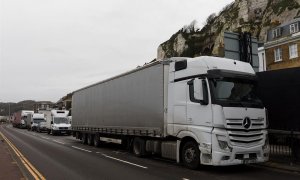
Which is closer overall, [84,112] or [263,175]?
[263,175]

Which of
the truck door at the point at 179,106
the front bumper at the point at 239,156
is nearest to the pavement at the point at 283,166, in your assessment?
the front bumper at the point at 239,156

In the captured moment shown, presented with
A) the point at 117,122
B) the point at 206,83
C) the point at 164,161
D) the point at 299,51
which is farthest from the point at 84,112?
the point at 299,51

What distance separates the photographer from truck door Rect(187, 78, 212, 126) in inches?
473

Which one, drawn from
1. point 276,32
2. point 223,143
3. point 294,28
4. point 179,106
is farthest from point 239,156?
point 276,32

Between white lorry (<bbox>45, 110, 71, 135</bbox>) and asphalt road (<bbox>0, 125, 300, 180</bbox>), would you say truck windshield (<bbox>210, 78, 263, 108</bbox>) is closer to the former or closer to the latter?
asphalt road (<bbox>0, 125, 300, 180</bbox>)

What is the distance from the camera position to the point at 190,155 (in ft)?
41.5

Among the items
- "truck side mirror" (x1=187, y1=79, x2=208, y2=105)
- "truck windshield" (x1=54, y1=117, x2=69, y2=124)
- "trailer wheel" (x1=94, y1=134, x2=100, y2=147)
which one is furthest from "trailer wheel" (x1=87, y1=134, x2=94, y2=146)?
"truck windshield" (x1=54, y1=117, x2=69, y2=124)

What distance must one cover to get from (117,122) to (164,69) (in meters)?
5.66

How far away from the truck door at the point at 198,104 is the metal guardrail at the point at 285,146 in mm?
3156

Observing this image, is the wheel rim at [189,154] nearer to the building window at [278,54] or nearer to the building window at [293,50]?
the building window at [293,50]

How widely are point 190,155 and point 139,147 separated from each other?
432 centimetres

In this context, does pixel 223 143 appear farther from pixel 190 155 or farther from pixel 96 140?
pixel 96 140

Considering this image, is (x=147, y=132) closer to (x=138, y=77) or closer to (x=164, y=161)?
(x=164, y=161)

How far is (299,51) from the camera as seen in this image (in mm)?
43188
